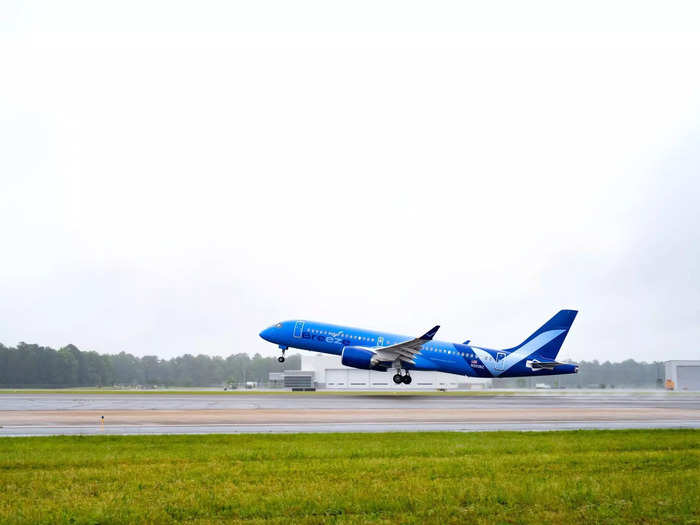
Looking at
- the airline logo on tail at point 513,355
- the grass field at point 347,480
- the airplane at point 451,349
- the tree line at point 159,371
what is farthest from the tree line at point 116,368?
the grass field at point 347,480

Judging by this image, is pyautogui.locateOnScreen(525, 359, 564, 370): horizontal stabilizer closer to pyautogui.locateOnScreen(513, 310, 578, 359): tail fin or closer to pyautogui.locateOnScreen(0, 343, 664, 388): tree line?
pyautogui.locateOnScreen(513, 310, 578, 359): tail fin

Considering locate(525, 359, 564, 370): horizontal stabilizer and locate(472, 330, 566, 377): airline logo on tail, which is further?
locate(472, 330, 566, 377): airline logo on tail

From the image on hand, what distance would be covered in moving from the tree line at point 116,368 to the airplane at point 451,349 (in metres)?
71.7

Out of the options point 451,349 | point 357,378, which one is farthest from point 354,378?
point 451,349

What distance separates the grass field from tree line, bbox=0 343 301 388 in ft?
349

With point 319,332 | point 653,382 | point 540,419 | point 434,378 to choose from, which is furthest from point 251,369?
point 540,419

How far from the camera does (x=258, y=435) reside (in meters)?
18.4

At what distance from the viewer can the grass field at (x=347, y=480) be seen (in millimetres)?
9047

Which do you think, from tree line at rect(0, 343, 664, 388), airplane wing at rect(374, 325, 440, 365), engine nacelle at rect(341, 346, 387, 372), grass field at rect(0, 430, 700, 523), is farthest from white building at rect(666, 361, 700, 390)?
grass field at rect(0, 430, 700, 523)

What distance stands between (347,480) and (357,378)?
8008cm

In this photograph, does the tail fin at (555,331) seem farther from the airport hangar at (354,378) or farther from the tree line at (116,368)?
the tree line at (116,368)

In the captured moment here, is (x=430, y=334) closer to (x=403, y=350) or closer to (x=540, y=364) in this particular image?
(x=403, y=350)

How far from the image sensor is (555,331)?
5209 centimetres

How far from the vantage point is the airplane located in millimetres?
51031
